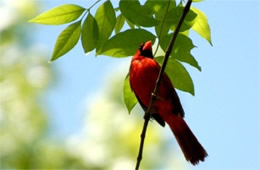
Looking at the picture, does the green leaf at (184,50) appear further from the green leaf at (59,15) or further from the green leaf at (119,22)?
the green leaf at (59,15)

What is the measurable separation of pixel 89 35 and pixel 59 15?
18 cm

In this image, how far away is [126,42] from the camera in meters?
2.35

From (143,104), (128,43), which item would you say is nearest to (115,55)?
(128,43)

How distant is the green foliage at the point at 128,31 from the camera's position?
2301 millimetres

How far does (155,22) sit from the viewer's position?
233cm

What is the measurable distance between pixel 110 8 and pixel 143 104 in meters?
1.73

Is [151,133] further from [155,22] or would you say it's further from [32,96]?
[155,22]

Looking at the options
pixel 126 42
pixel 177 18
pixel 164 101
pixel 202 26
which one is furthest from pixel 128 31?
pixel 164 101

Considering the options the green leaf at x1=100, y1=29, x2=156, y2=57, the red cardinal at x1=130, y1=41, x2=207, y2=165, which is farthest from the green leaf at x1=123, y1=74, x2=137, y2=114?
the red cardinal at x1=130, y1=41, x2=207, y2=165

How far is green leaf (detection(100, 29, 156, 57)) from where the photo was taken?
234 cm

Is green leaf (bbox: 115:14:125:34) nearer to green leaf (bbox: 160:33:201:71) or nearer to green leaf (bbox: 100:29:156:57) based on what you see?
green leaf (bbox: 100:29:156:57)

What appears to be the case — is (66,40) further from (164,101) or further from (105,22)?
(164,101)

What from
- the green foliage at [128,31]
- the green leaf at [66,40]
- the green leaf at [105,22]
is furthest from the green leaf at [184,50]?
the green leaf at [66,40]

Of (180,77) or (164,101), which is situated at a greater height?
(180,77)
